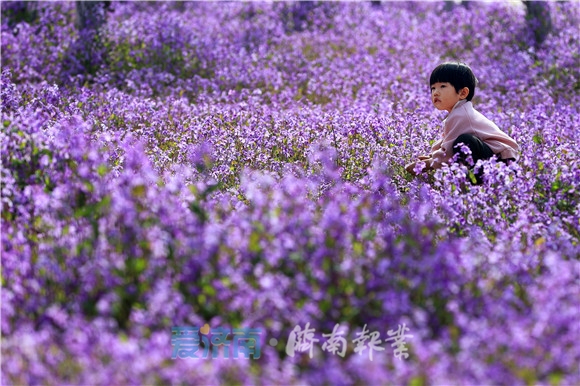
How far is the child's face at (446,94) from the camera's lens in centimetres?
601

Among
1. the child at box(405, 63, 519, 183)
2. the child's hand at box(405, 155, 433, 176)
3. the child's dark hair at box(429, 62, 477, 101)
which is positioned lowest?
the child's hand at box(405, 155, 433, 176)

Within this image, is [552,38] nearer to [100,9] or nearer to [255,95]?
[255,95]

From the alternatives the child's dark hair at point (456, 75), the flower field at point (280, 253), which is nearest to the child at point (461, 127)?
the child's dark hair at point (456, 75)

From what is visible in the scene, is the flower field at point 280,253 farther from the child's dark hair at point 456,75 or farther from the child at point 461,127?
the child's dark hair at point 456,75

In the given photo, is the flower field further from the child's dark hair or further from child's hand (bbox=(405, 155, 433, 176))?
the child's dark hair

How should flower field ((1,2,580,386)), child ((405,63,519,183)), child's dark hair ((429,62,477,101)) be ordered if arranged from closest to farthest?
flower field ((1,2,580,386)), child ((405,63,519,183)), child's dark hair ((429,62,477,101))

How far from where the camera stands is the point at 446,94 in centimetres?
603

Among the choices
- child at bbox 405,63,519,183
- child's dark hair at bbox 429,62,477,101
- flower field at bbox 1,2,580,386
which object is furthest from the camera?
child's dark hair at bbox 429,62,477,101

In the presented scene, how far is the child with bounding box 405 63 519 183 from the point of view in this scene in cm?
573

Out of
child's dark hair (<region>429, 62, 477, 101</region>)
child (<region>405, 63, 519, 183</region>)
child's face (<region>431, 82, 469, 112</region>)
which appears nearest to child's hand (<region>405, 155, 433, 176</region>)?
child (<region>405, 63, 519, 183</region>)

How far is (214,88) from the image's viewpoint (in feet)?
34.7

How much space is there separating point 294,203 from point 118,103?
5.29 meters

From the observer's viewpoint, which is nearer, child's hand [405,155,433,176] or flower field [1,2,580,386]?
flower field [1,2,580,386]

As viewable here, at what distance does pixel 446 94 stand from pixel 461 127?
389 millimetres
